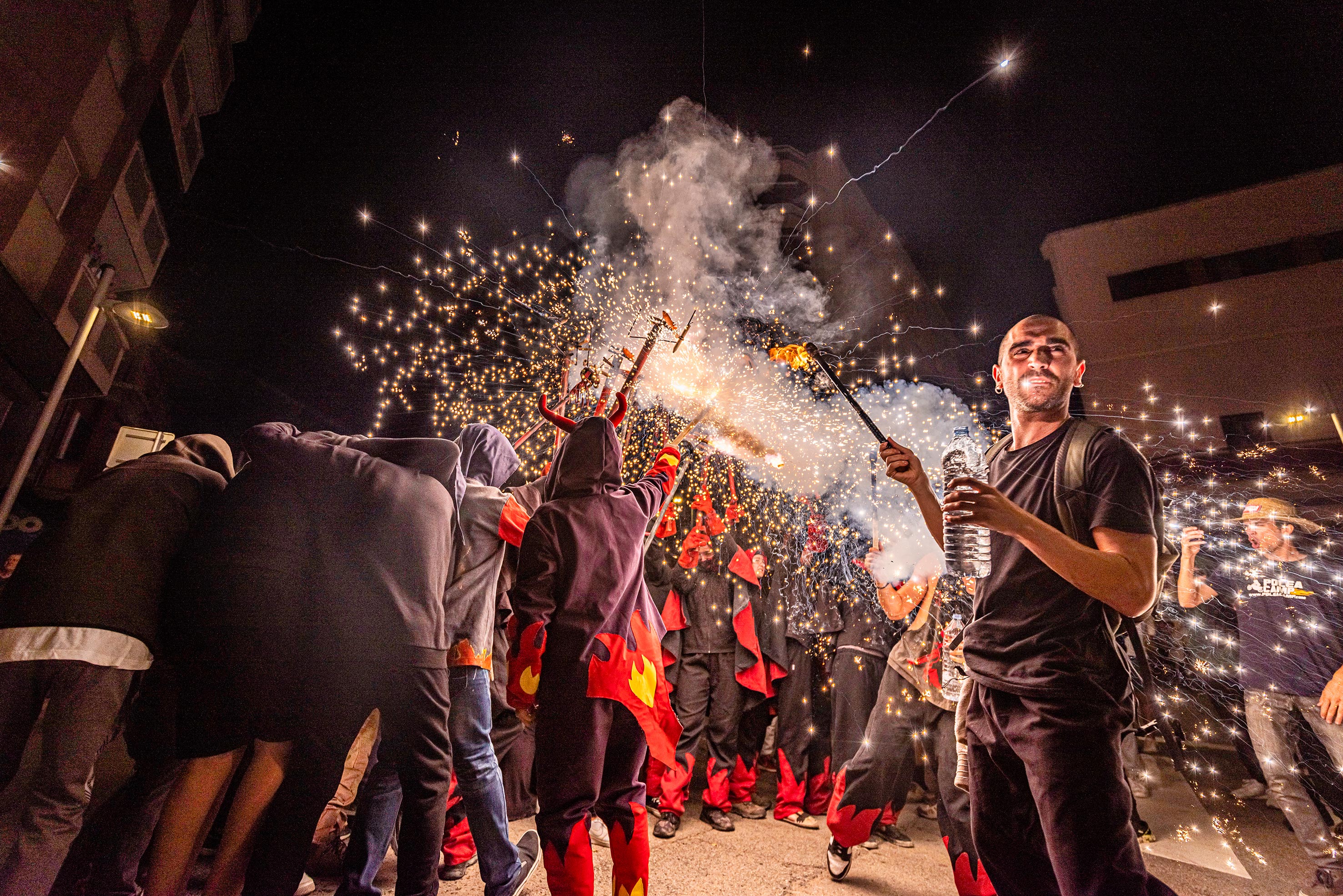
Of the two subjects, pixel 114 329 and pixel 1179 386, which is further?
pixel 1179 386

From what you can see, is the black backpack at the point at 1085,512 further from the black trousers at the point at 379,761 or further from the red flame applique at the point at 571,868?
the black trousers at the point at 379,761

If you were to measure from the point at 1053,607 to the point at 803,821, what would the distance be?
154 inches

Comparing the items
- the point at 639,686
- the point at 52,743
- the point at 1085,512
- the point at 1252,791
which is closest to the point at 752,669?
the point at 639,686

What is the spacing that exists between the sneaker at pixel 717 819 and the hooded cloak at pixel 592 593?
7.42 feet

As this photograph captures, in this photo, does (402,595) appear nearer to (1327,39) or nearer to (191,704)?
(191,704)

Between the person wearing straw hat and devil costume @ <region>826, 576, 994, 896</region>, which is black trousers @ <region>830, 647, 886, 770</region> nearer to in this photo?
devil costume @ <region>826, 576, 994, 896</region>

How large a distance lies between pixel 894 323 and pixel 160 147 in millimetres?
14362

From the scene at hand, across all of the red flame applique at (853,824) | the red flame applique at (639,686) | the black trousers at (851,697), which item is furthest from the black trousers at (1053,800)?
the black trousers at (851,697)

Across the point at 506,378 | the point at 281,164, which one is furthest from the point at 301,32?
the point at 506,378

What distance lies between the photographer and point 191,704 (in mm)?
1980

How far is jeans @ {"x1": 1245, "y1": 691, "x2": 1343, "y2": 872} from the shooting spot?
3.44 meters

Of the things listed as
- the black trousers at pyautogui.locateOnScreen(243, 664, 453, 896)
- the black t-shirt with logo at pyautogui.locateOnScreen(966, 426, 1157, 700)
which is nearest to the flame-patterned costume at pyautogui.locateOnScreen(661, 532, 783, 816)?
the black trousers at pyautogui.locateOnScreen(243, 664, 453, 896)

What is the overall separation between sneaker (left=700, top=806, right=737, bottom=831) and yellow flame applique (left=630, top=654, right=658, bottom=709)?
2.45 metres

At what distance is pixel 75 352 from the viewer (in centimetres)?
593
